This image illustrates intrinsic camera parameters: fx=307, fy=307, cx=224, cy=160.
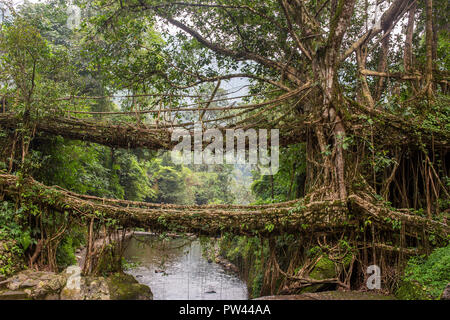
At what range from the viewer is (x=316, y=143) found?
226 inches

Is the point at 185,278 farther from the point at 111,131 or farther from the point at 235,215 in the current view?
the point at 235,215

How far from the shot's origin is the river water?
7.89 m

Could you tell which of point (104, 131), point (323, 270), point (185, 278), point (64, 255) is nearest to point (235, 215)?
point (323, 270)

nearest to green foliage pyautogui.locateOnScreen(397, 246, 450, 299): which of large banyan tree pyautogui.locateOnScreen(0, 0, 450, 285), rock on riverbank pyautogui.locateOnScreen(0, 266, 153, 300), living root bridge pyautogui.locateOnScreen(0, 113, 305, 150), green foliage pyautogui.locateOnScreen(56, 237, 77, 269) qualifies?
large banyan tree pyautogui.locateOnScreen(0, 0, 450, 285)

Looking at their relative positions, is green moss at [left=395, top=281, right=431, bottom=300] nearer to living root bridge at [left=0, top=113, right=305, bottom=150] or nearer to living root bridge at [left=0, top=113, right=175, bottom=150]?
living root bridge at [left=0, top=113, right=305, bottom=150]

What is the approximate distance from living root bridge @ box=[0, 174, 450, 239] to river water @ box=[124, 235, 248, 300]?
1227 mm

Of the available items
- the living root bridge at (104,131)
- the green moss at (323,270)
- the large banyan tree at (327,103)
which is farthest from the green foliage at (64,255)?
the green moss at (323,270)

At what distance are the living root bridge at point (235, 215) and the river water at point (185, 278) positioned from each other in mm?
1227

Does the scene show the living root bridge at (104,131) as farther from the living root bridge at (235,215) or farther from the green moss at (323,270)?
the green moss at (323,270)

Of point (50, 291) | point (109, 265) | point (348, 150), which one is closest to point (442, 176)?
point (348, 150)

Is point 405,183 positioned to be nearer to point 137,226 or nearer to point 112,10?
point 137,226

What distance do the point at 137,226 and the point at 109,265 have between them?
0.83 metres

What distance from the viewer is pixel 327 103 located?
5285 millimetres

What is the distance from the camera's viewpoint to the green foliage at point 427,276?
3.48 m
